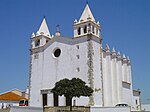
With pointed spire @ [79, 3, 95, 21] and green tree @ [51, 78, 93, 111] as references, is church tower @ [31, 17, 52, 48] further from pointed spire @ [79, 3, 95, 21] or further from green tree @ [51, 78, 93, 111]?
green tree @ [51, 78, 93, 111]

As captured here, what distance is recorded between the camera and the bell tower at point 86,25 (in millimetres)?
35094

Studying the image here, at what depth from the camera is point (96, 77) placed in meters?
33.3

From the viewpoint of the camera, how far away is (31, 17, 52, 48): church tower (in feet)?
132

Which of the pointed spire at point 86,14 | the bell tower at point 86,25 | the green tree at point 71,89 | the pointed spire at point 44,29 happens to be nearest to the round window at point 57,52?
the bell tower at point 86,25

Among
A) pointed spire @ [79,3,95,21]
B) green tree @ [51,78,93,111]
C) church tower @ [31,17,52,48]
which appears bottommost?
green tree @ [51,78,93,111]

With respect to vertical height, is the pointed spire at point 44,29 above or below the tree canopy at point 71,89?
above

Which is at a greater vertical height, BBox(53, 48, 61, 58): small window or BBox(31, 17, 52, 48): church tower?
BBox(31, 17, 52, 48): church tower

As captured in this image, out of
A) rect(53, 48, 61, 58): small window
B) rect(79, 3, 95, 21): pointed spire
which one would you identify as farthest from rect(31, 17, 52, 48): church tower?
rect(79, 3, 95, 21): pointed spire

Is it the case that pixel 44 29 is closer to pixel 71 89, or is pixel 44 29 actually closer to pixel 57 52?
pixel 57 52

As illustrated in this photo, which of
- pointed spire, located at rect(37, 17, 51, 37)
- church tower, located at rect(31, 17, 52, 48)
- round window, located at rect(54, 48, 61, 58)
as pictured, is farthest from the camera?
pointed spire, located at rect(37, 17, 51, 37)

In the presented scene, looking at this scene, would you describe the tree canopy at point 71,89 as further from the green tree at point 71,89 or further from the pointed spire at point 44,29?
the pointed spire at point 44,29

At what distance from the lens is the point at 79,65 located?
1347 inches

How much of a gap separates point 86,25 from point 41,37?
8.89 m

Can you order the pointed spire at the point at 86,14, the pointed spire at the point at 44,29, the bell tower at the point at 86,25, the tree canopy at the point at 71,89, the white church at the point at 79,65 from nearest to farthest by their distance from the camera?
the tree canopy at the point at 71,89
the white church at the point at 79,65
the bell tower at the point at 86,25
the pointed spire at the point at 86,14
the pointed spire at the point at 44,29
